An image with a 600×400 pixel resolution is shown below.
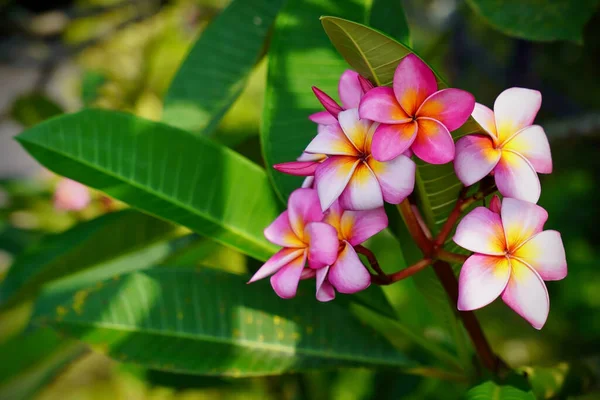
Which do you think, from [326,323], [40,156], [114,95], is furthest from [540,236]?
[114,95]

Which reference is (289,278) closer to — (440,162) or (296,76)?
(440,162)

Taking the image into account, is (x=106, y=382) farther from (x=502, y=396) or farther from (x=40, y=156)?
(x=502, y=396)

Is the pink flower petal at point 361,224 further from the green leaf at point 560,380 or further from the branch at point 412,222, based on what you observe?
the green leaf at point 560,380

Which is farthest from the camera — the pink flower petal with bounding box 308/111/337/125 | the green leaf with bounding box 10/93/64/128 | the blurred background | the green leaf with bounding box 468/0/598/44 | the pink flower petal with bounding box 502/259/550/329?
the green leaf with bounding box 10/93/64/128

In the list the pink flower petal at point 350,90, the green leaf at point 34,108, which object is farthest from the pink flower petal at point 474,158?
the green leaf at point 34,108

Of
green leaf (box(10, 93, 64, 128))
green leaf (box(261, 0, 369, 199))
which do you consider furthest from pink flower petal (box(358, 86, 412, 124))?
green leaf (box(10, 93, 64, 128))

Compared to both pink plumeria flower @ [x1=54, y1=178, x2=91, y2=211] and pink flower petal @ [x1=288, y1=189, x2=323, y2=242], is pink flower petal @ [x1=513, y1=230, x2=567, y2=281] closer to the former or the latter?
pink flower petal @ [x1=288, y1=189, x2=323, y2=242]
